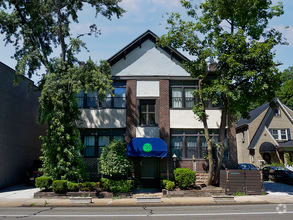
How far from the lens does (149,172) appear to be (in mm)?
18141

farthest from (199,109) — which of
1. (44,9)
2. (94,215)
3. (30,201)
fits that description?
(44,9)

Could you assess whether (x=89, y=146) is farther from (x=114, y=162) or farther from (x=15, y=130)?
(x=15, y=130)

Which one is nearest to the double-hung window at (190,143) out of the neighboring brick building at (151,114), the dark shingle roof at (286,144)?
the neighboring brick building at (151,114)

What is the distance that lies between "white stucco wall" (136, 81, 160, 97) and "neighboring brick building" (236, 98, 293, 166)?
18411 mm

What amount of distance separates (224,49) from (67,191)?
1344cm

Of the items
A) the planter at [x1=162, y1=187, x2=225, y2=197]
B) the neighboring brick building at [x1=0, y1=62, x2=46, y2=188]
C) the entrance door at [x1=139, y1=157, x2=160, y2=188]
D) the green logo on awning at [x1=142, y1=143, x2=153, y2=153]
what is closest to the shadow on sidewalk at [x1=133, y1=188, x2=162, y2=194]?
the entrance door at [x1=139, y1=157, x2=160, y2=188]

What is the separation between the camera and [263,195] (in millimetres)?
15266

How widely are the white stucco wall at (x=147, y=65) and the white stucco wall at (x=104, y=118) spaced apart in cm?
310

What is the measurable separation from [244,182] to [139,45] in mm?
12691

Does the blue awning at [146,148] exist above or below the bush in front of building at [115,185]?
above

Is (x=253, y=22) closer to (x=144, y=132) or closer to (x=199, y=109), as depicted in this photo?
(x=199, y=109)

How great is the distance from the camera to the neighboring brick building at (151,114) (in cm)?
1820

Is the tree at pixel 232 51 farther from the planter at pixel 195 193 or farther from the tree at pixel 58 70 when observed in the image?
the tree at pixel 58 70

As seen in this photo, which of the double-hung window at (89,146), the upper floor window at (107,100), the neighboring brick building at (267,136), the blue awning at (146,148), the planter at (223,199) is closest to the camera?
the planter at (223,199)
